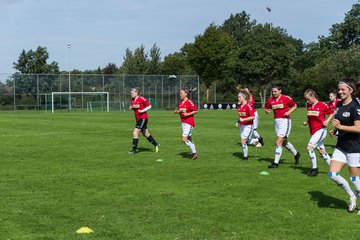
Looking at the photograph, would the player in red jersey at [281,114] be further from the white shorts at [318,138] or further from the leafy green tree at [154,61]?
the leafy green tree at [154,61]

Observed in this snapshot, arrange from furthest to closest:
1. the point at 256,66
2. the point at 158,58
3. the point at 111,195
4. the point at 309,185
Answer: the point at 158,58 → the point at 256,66 → the point at 309,185 → the point at 111,195

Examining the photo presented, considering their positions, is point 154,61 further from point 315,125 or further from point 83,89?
point 315,125

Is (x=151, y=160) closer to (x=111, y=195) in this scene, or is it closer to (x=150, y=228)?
(x=111, y=195)

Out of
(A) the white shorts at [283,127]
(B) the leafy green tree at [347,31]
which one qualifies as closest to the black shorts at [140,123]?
(A) the white shorts at [283,127]

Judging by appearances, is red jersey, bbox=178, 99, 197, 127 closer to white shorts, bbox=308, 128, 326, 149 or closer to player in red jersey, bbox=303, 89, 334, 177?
player in red jersey, bbox=303, 89, 334, 177

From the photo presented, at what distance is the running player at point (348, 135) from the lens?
777cm

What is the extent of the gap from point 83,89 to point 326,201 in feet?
197

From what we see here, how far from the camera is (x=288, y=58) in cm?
7644

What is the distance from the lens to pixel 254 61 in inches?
3002

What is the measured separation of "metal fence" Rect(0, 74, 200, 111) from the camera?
201 feet

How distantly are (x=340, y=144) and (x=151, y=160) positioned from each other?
7.38 meters

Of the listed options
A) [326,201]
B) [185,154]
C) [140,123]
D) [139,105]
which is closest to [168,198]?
[326,201]

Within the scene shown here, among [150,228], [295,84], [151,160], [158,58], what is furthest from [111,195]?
[158,58]

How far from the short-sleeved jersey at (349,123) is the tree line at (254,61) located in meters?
58.8
